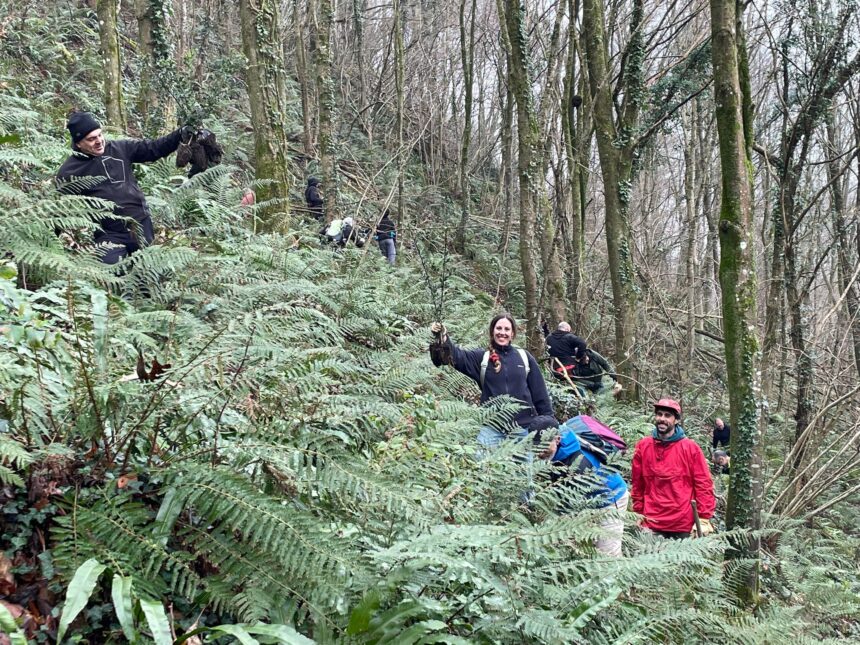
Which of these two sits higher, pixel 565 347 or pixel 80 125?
pixel 80 125

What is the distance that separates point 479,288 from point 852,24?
9.69 meters

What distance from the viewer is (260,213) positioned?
29.9 ft

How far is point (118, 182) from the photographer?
5641 mm

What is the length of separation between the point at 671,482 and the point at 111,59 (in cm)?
908

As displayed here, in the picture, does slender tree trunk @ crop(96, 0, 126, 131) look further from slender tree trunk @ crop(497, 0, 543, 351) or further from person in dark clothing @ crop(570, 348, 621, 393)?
person in dark clothing @ crop(570, 348, 621, 393)

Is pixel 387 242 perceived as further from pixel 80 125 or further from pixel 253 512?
pixel 253 512

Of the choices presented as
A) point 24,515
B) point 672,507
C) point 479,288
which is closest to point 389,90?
point 479,288

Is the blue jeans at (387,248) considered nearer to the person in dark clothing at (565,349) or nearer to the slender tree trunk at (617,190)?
the person in dark clothing at (565,349)

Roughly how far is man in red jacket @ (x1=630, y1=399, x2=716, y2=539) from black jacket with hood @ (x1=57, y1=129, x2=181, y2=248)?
4933 mm

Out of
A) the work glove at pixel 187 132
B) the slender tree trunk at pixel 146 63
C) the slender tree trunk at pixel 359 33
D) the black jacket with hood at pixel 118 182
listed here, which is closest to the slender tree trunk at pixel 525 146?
the work glove at pixel 187 132

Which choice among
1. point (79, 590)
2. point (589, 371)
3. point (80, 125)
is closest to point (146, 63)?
point (80, 125)

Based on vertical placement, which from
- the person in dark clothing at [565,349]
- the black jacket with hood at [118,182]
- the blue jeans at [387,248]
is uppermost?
the black jacket with hood at [118,182]

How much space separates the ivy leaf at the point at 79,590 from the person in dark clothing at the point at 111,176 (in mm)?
3580

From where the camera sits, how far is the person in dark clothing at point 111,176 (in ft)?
17.6
